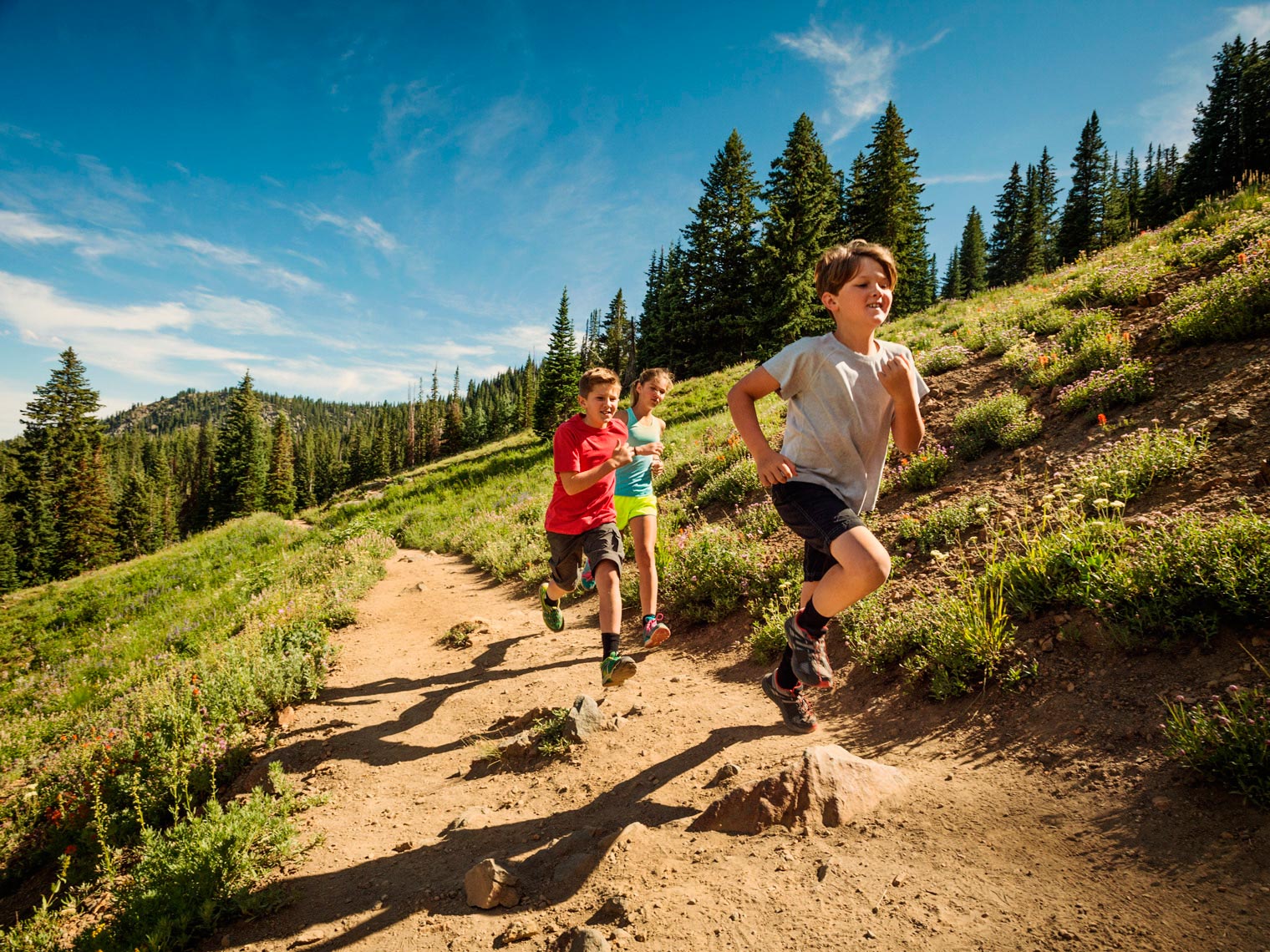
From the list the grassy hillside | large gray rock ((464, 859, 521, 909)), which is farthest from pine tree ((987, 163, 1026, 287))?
large gray rock ((464, 859, 521, 909))

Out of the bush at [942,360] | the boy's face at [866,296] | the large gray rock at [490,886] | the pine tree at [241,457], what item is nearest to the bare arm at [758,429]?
the boy's face at [866,296]

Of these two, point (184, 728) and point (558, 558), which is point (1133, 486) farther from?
point (184, 728)

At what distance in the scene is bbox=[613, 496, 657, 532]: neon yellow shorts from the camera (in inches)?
212

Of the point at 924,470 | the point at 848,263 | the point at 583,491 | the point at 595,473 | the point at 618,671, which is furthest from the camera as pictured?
the point at 924,470

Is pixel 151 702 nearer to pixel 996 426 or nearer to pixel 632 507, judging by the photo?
pixel 632 507

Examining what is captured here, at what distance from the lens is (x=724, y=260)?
31.0 m

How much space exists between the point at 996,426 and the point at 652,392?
3.98m

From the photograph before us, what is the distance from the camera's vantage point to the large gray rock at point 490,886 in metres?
2.54

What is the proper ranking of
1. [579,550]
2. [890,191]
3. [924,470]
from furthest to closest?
[890,191]
[924,470]
[579,550]

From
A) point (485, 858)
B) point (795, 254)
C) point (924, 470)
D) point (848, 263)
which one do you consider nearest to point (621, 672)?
point (485, 858)

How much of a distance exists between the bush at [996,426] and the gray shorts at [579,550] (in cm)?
437

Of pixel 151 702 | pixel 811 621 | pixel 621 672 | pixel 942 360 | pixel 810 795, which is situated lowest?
pixel 151 702

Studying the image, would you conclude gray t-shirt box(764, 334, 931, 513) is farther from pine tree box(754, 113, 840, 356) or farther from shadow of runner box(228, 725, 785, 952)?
pine tree box(754, 113, 840, 356)

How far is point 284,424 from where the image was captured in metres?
68.8
